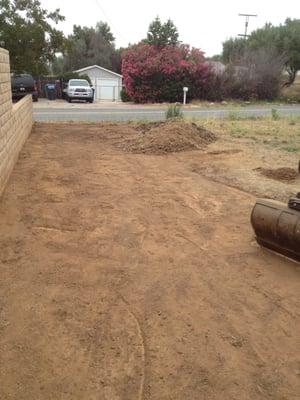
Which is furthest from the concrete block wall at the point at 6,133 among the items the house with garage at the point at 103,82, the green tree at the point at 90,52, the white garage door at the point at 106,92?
the green tree at the point at 90,52

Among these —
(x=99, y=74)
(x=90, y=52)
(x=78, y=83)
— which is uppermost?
(x=90, y=52)

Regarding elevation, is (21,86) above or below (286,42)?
below

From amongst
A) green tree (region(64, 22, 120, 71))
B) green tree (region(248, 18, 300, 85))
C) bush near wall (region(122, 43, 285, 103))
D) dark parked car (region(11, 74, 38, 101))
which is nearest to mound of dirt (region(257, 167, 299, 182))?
dark parked car (region(11, 74, 38, 101))

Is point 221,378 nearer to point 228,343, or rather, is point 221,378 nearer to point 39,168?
point 228,343

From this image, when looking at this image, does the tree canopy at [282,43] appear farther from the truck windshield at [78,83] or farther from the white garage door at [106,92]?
the truck windshield at [78,83]

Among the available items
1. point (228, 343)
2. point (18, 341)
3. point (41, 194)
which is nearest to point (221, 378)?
point (228, 343)

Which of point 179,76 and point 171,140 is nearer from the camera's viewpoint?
point 171,140

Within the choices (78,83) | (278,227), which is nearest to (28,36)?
(278,227)

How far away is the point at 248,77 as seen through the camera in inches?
Result: 1293

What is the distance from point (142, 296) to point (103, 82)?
40934 millimetres

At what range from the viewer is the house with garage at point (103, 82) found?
130ft

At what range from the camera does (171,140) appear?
1066 cm

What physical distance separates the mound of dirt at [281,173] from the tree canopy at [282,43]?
29325 mm

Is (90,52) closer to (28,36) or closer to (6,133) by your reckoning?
(28,36)
